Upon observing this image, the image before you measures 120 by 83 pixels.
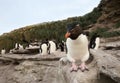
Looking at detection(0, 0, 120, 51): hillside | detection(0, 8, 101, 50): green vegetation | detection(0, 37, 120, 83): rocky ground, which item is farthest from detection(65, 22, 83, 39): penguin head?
detection(0, 8, 101, 50): green vegetation

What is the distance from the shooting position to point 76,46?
8.13 m

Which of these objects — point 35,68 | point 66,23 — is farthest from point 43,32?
point 35,68

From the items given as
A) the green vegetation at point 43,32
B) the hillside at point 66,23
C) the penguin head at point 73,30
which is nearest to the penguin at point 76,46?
the penguin head at point 73,30

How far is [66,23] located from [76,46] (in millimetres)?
23868

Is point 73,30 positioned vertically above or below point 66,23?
below

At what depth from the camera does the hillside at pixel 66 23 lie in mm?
25531

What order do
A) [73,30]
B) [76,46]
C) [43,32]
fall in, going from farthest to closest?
1. [43,32]
2. [76,46]
3. [73,30]

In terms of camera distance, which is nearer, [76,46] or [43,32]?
[76,46]

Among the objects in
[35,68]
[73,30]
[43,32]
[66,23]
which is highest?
[66,23]

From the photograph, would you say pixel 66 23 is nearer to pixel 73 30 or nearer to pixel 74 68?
pixel 74 68

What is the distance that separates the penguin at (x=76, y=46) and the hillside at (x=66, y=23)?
45.8 ft

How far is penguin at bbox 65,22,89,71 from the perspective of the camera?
309 inches

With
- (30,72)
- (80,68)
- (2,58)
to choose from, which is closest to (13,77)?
(30,72)

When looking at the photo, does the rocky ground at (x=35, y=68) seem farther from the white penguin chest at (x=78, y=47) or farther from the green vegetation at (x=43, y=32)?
the green vegetation at (x=43, y=32)
